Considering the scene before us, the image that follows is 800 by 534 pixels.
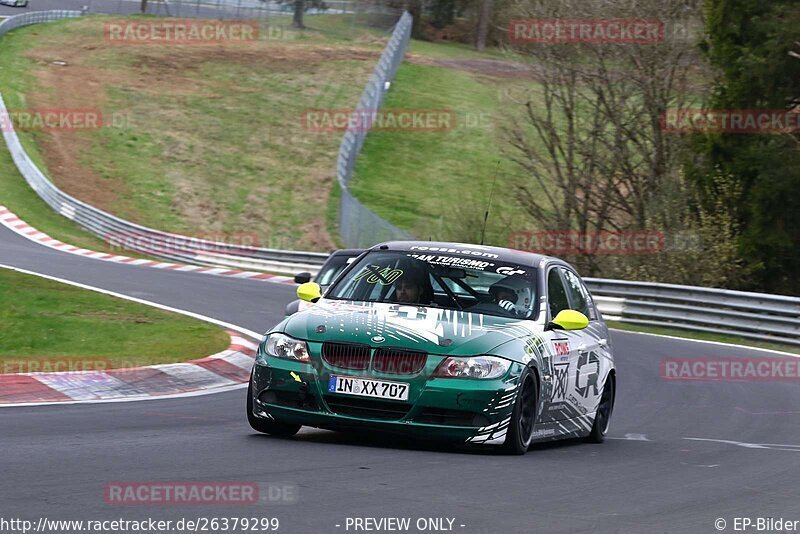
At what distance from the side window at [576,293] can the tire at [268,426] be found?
2.63 metres

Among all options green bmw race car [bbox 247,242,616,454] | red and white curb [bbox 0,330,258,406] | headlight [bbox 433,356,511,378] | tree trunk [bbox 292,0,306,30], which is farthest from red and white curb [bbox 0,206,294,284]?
tree trunk [bbox 292,0,306,30]

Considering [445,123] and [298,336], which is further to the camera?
[445,123]

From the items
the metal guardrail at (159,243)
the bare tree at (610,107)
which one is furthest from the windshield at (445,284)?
the metal guardrail at (159,243)

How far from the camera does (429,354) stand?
821cm

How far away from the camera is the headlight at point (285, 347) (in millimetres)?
8375

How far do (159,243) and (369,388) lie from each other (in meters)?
27.0

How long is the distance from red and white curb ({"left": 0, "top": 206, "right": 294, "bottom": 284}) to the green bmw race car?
2022cm

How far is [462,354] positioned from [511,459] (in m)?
0.77

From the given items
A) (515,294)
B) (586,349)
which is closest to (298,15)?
(586,349)

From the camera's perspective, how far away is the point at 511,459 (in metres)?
8.35

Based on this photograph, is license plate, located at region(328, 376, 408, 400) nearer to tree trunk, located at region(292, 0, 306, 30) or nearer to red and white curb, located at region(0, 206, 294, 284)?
red and white curb, located at region(0, 206, 294, 284)

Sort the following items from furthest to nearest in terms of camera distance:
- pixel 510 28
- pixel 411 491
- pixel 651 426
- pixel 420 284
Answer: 1. pixel 510 28
2. pixel 651 426
3. pixel 420 284
4. pixel 411 491

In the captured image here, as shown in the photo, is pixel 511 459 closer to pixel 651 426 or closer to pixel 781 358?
pixel 651 426

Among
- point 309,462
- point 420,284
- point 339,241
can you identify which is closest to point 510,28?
point 339,241
